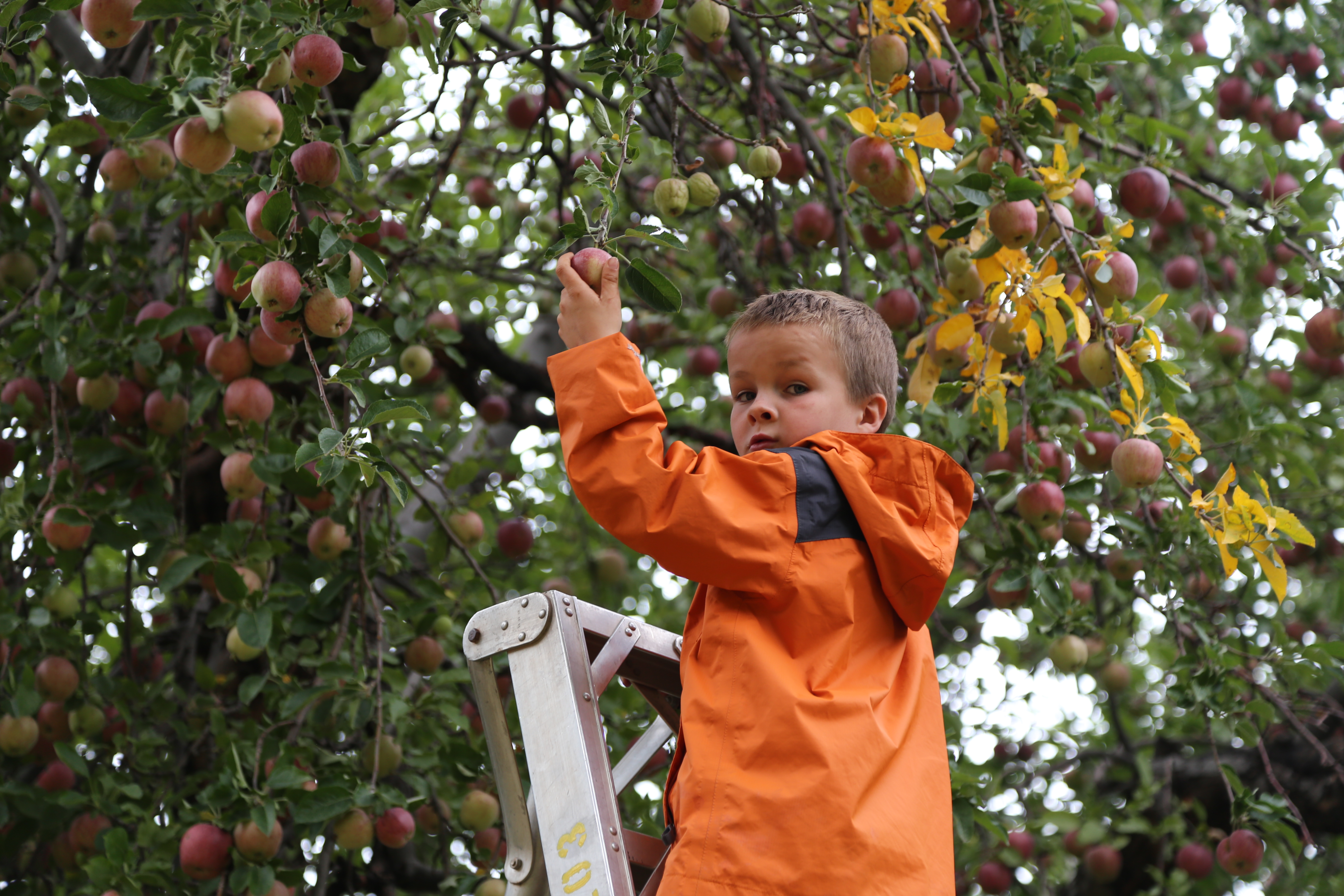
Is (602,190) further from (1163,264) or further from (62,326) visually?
(1163,264)

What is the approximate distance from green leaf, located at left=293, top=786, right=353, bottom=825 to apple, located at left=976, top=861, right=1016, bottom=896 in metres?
2.15

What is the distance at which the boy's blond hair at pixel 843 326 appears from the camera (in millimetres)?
1713

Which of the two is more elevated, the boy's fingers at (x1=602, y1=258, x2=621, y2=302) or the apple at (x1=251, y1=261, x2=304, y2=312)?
the apple at (x1=251, y1=261, x2=304, y2=312)

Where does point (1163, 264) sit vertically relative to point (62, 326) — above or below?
above

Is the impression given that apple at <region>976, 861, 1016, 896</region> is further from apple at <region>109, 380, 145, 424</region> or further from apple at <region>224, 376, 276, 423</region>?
apple at <region>109, 380, 145, 424</region>

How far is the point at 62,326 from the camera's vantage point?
2.48 m

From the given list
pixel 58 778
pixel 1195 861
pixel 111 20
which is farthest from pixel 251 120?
pixel 1195 861

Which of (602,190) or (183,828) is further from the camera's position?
(183,828)

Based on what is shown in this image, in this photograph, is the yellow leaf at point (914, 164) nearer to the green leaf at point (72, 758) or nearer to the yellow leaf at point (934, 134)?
the yellow leaf at point (934, 134)

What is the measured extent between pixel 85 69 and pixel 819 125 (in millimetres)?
1824

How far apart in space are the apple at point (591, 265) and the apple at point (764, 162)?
686 millimetres

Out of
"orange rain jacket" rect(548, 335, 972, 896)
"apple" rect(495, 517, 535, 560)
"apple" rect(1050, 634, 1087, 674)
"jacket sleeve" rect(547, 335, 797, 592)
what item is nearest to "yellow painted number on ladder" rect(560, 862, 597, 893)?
"orange rain jacket" rect(548, 335, 972, 896)

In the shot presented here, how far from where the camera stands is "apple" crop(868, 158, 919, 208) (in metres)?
2.26

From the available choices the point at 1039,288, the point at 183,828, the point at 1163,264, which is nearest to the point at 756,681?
the point at 1039,288
